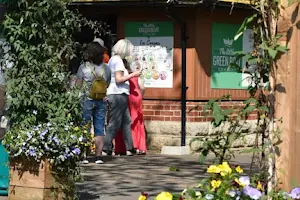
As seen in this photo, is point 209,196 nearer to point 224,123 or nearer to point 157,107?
point 224,123

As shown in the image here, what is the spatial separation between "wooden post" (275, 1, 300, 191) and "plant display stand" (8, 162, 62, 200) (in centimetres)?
365

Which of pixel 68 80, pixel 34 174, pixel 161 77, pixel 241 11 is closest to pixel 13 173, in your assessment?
pixel 34 174

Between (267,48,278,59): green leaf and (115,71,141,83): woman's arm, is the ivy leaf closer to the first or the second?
(267,48,278,59): green leaf

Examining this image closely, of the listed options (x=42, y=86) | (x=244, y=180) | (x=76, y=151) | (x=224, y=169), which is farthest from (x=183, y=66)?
(x=244, y=180)

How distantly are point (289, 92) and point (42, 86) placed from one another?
3.79m

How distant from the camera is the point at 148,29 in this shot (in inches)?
579

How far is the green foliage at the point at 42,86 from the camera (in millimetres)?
7832

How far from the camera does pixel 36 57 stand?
796 cm

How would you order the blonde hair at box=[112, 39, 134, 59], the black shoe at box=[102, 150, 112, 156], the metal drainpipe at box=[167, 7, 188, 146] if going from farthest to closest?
the metal drainpipe at box=[167, 7, 188, 146], the black shoe at box=[102, 150, 112, 156], the blonde hair at box=[112, 39, 134, 59]

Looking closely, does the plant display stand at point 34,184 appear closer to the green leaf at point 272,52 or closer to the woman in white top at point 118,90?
the green leaf at point 272,52

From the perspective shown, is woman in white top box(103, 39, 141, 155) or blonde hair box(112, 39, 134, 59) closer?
woman in white top box(103, 39, 141, 155)

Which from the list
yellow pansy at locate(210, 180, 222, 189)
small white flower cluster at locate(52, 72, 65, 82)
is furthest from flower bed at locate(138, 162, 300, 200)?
small white flower cluster at locate(52, 72, 65, 82)

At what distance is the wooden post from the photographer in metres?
4.59

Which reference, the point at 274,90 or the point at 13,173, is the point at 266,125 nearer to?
the point at 274,90
